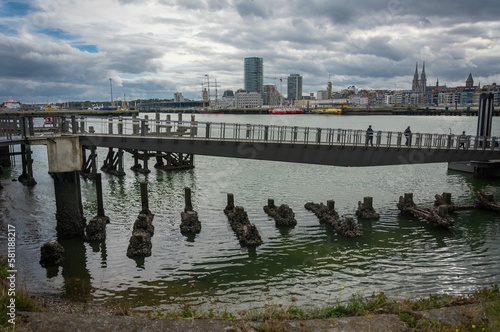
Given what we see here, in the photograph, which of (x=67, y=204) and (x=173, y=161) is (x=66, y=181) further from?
Answer: (x=173, y=161)

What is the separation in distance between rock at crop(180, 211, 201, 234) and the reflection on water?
50 cm

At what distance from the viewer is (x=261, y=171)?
49.0 metres

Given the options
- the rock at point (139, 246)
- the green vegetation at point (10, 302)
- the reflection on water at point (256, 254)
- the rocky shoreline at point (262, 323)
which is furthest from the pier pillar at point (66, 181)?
the rocky shoreline at point (262, 323)

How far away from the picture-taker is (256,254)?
21609mm

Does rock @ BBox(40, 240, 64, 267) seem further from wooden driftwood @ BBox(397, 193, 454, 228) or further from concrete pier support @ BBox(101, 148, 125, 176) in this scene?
concrete pier support @ BBox(101, 148, 125, 176)

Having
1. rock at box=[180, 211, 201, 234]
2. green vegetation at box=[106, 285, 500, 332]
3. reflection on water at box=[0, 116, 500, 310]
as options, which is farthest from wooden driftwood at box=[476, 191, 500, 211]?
rock at box=[180, 211, 201, 234]

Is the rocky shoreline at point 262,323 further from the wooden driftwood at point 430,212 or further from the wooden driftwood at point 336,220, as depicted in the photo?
the wooden driftwood at point 430,212

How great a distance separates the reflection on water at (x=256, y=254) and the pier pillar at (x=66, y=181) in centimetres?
119

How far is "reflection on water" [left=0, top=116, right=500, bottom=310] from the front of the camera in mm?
17203

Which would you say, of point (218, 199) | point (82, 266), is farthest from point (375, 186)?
point (82, 266)

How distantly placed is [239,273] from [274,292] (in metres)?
2.60

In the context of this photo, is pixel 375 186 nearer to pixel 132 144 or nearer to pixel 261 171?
pixel 261 171

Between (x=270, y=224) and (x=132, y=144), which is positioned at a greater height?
(x=132, y=144)

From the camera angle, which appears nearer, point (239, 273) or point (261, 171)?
point (239, 273)
